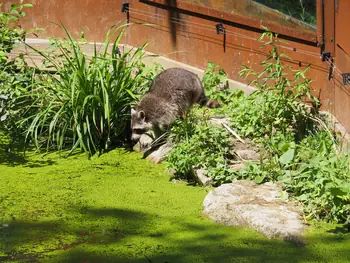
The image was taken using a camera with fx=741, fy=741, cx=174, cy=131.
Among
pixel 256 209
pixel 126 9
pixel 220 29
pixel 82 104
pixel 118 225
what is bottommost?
pixel 118 225

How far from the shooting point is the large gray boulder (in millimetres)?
5625

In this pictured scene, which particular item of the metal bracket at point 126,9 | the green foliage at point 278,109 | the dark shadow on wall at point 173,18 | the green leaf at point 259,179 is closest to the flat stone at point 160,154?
the green foliage at point 278,109

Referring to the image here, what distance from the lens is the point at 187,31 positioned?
400 inches

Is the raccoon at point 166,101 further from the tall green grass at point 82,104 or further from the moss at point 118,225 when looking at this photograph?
the moss at point 118,225

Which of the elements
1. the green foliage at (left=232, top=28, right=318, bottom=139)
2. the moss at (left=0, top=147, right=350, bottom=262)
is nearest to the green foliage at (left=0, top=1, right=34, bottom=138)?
the moss at (left=0, top=147, right=350, bottom=262)

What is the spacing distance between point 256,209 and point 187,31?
4.71 meters

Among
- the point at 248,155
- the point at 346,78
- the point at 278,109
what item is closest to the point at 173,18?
the point at 278,109

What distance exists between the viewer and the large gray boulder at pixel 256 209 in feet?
18.5

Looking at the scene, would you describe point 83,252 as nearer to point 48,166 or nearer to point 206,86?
point 48,166

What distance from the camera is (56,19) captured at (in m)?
11.5

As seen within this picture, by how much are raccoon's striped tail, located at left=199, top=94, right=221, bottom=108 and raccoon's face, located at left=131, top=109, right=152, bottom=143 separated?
90 cm

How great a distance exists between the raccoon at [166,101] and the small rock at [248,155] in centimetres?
141

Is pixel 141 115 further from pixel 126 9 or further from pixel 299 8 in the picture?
pixel 126 9

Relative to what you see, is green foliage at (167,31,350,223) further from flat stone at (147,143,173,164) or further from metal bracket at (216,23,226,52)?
metal bracket at (216,23,226,52)
